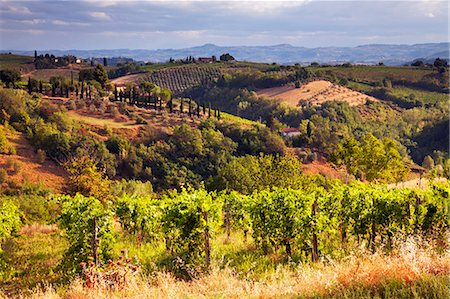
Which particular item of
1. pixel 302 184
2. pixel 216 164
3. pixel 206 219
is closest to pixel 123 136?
pixel 216 164

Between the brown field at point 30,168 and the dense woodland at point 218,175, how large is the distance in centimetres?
65

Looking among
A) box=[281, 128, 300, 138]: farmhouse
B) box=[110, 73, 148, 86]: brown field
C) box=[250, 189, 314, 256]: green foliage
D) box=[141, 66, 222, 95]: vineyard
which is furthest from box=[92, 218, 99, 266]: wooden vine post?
box=[110, 73, 148, 86]: brown field

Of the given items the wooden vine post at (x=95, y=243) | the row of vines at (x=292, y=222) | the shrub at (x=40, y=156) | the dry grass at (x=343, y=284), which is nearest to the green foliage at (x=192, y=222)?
the row of vines at (x=292, y=222)

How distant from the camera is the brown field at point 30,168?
122ft

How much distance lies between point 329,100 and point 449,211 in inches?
2892

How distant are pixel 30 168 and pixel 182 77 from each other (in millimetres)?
77666

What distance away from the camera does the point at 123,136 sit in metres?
48.1

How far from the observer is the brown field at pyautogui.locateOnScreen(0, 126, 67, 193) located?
3716cm

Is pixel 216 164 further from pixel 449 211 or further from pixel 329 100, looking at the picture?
pixel 329 100

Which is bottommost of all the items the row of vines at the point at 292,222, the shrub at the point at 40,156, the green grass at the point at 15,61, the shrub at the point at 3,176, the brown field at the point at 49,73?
the shrub at the point at 3,176

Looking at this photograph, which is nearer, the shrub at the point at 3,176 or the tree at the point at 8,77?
the shrub at the point at 3,176

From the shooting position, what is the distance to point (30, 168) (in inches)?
1538

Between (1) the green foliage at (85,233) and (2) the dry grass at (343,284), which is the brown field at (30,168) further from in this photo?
(2) the dry grass at (343,284)

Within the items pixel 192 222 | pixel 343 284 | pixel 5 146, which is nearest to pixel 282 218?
pixel 192 222
